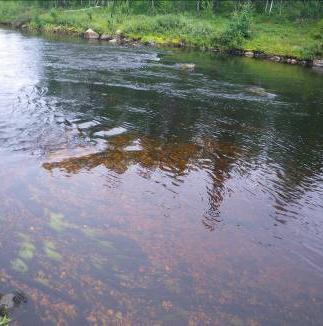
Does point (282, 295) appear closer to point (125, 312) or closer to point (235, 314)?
point (235, 314)

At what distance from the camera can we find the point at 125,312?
9578 millimetres

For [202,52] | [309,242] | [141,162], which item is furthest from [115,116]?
[202,52]

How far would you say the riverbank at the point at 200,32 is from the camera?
56.1 meters

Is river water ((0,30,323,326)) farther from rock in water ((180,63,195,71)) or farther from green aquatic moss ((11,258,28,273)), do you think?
rock in water ((180,63,195,71))

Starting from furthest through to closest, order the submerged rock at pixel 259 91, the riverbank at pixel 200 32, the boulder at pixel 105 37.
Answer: the boulder at pixel 105 37, the riverbank at pixel 200 32, the submerged rock at pixel 259 91

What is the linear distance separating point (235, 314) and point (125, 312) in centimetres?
247

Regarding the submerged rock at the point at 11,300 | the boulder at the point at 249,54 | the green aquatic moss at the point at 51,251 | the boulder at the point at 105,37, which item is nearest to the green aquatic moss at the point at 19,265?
the green aquatic moss at the point at 51,251

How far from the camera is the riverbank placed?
56.1 m

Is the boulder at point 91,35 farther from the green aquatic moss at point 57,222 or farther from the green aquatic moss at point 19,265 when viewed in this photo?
the green aquatic moss at point 19,265

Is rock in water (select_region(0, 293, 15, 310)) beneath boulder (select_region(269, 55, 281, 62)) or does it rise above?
above

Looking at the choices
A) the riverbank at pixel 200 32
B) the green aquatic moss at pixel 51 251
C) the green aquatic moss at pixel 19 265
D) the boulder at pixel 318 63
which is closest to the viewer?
the green aquatic moss at pixel 19 265

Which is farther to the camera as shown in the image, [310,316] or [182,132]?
[182,132]

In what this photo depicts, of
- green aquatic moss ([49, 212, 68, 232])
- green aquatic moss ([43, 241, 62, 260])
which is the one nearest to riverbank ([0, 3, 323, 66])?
green aquatic moss ([49, 212, 68, 232])

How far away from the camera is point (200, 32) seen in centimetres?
6506
